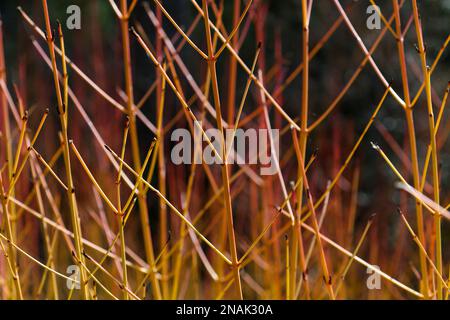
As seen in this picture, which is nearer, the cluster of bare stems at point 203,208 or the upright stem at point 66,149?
Answer: the upright stem at point 66,149

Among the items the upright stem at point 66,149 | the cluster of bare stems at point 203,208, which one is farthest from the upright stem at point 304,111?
the upright stem at point 66,149

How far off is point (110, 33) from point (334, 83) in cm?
162

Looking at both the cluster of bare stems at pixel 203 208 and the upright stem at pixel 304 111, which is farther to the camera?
Answer: the cluster of bare stems at pixel 203 208

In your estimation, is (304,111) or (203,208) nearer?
(304,111)

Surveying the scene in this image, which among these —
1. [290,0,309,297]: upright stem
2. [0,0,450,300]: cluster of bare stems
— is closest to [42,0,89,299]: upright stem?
[0,0,450,300]: cluster of bare stems

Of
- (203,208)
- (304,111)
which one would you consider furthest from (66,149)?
(203,208)

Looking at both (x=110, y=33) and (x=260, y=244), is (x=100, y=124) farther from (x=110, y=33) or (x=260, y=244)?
(x=110, y=33)

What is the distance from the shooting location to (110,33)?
13.2 ft

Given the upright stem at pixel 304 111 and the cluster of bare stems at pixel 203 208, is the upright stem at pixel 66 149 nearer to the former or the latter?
the cluster of bare stems at pixel 203 208

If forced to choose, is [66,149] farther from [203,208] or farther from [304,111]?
[203,208]

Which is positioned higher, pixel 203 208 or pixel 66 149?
pixel 66 149

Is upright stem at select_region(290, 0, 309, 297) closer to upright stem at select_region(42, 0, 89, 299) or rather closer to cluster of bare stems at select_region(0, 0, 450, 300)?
cluster of bare stems at select_region(0, 0, 450, 300)
